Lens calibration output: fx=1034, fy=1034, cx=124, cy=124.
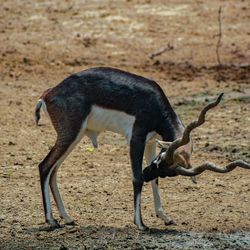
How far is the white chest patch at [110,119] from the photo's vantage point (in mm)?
9758

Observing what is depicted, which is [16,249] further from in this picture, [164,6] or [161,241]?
[164,6]

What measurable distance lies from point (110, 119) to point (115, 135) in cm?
375

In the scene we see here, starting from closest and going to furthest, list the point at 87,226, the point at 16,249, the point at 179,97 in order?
the point at 16,249
the point at 87,226
the point at 179,97

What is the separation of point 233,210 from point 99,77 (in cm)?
196

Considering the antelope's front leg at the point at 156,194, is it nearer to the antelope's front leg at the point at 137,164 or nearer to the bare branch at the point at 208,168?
the antelope's front leg at the point at 137,164

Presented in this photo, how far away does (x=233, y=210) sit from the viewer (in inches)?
410

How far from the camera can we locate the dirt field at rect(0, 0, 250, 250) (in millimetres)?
9609

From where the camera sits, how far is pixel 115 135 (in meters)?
13.5

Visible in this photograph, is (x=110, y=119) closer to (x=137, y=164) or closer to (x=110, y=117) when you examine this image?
(x=110, y=117)

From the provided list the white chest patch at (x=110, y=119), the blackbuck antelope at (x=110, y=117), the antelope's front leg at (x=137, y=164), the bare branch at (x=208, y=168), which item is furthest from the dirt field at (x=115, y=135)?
the white chest patch at (x=110, y=119)

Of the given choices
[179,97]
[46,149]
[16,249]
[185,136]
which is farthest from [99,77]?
[179,97]

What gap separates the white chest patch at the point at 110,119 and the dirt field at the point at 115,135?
0.91 meters

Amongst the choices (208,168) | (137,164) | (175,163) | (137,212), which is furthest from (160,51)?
(208,168)

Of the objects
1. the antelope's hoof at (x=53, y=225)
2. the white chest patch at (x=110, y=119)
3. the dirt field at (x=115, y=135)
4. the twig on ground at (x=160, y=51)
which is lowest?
the twig on ground at (x=160, y=51)
